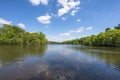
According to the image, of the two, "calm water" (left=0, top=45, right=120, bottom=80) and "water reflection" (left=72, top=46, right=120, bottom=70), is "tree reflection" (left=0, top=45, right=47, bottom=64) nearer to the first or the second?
"calm water" (left=0, top=45, right=120, bottom=80)

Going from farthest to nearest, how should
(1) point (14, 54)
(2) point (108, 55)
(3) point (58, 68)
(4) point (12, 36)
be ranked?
(4) point (12, 36) → (2) point (108, 55) → (1) point (14, 54) → (3) point (58, 68)

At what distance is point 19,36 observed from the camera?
392 feet

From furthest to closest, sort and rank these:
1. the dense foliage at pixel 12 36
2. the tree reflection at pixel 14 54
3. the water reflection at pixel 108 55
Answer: the dense foliage at pixel 12 36 < the water reflection at pixel 108 55 < the tree reflection at pixel 14 54

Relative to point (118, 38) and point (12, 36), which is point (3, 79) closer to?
point (118, 38)

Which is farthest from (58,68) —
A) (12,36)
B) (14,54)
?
(12,36)

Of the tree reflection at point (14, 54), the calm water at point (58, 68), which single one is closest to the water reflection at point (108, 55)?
the calm water at point (58, 68)

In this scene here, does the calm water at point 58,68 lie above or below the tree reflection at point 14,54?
below

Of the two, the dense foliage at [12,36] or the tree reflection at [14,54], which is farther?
the dense foliage at [12,36]

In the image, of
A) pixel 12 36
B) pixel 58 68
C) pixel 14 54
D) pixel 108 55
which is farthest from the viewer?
pixel 12 36

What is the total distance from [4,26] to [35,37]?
33.2m

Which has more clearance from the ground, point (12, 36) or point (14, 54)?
point (12, 36)

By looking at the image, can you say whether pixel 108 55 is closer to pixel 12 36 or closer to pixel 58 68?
pixel 58 68

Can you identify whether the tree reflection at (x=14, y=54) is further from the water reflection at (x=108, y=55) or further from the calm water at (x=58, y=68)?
the water reflection at (x=108, y=55)

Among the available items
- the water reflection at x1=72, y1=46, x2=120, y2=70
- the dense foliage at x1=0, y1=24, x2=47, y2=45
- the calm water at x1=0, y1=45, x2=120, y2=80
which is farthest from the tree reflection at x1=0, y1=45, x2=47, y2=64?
the dense foliage at x1=0, y1=24, x2=47, y2=45
